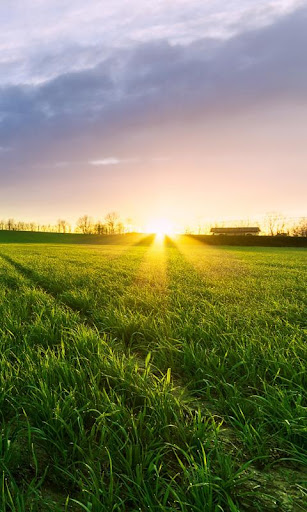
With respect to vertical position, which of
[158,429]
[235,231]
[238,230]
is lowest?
[158,429]

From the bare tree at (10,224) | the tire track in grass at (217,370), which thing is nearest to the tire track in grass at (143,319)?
the tire track in grass at (217,370)

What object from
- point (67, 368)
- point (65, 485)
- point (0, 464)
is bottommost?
point (65, 485)

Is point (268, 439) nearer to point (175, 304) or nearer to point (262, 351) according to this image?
point (262, 351)

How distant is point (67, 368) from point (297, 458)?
6.18ft

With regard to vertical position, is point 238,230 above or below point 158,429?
above

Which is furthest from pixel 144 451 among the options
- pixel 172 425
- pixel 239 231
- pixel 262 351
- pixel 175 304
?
pixel 239 231

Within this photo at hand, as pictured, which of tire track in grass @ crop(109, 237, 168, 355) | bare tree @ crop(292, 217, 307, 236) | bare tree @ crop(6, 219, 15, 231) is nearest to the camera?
tire track in grass @ crop(109, 237, 168, 355)

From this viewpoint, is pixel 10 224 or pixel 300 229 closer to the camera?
pixel 300 229

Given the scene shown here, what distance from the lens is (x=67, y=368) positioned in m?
2.63

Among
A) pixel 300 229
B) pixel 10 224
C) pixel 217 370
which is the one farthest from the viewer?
pixel 10 224

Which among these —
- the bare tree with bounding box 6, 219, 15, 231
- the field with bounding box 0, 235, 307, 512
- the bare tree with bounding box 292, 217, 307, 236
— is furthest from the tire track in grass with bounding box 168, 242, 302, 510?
the bare tree with bounding box 6, 219, 15, 231

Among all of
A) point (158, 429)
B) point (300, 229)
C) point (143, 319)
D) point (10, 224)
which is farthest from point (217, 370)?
point (10, 224)

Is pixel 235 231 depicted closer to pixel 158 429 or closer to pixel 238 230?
pixel 238 230

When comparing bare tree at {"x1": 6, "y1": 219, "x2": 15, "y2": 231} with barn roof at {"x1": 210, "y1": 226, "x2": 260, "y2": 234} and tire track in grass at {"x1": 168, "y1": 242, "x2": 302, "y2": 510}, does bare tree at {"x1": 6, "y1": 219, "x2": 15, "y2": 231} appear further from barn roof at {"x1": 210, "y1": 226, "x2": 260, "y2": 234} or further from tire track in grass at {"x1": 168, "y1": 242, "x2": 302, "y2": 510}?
tire track in grass at {"x1": 168, "y1": 242, "x2": 302, "y2": 510}
